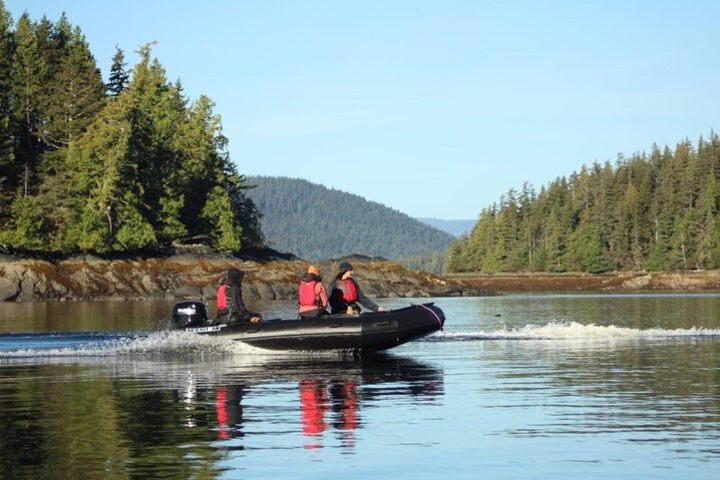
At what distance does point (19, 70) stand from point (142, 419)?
102 m

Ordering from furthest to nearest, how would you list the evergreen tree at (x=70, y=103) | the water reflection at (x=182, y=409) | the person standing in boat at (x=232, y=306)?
the evergreen tree at (x=70, y=103) → the person standing in boat at (x=232, y=306) → the water reflection at (x=182, y=409)

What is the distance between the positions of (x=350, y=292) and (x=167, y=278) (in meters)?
65.3

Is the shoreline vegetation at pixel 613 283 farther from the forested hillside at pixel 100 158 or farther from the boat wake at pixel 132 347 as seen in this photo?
the boat wake at pixel 132 347

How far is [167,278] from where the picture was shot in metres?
93.8

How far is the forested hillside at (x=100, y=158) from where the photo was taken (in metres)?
99.5

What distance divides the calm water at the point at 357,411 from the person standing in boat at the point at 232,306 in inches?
32.6

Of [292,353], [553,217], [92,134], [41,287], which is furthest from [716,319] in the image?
[553,217]

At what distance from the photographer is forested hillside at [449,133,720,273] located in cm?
16325

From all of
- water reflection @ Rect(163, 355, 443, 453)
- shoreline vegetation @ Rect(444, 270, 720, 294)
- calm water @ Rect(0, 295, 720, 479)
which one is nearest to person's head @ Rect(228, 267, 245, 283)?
calm water @ Rect(0, 295, 720, 479)

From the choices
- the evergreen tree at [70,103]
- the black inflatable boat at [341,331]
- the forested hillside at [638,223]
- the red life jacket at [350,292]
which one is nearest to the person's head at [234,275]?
the black inflatable boat at [341,331]

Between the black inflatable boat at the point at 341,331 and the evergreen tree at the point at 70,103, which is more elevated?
the evergreen tree at the point at 70,103

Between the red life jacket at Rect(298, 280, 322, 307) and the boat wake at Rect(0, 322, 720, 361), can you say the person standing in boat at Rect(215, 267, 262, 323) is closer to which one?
the boat wake at Rect(0, 322, 720, 361)

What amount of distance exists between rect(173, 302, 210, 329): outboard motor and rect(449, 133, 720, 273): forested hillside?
129 meters

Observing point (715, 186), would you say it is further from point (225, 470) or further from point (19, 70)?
point (225, 470)
